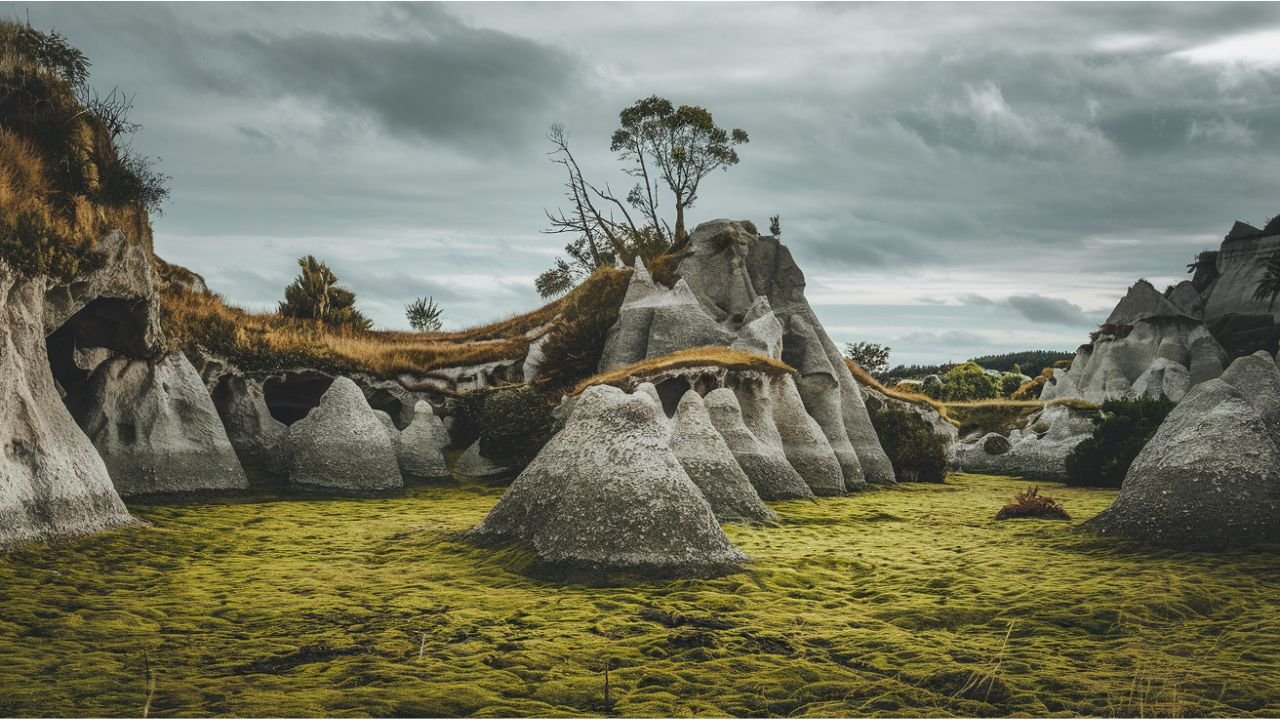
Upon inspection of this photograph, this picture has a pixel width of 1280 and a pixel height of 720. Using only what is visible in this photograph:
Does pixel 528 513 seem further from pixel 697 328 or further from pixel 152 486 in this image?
pixel 697 328

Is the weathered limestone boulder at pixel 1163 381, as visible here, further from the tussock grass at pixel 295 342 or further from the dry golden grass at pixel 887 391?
the tussock grass at pixel 295 342

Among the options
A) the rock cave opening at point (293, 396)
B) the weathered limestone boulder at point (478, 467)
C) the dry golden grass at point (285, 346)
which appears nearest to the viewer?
the dry golden grass at point (285, 346)

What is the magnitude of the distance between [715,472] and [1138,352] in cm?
4043

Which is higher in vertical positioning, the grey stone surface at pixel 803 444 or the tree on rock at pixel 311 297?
the tree on rock at pixel 311 297

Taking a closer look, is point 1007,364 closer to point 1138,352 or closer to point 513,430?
point 1138,352

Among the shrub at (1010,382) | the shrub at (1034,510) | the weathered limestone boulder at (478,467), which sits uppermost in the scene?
the shrub at (1010,382)

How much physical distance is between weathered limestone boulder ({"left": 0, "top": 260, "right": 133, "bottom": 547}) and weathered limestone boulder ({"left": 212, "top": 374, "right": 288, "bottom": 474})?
7396 millimetres

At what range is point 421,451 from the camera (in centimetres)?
1933

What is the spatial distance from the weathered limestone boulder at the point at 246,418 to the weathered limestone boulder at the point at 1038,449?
22.2 meters

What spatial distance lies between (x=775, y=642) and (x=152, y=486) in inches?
503

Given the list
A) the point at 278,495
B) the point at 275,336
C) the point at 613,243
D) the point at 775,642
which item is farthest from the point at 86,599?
the point at 613,243

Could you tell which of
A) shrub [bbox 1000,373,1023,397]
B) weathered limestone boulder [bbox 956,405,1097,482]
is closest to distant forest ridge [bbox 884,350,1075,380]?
shrub [bbox 1000,373,1023,397]

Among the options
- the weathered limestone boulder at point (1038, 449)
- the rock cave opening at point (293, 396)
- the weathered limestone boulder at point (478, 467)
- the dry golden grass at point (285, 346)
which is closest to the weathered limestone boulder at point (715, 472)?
the weathered limestone boulder at point (478, 467)

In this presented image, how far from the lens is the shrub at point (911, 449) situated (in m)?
23.0
